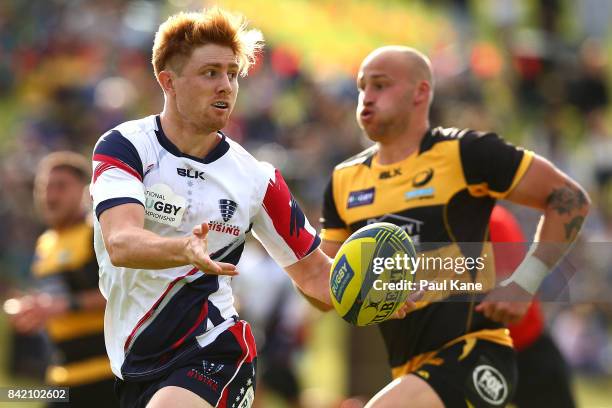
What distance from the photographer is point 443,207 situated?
6102 mm

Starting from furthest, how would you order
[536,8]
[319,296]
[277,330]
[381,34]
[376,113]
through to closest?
1. [381,34]
2. [536,8]
3. [277,330]
4. [376,113]
5. [319,296]

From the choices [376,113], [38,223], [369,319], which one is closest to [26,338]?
[38,223]

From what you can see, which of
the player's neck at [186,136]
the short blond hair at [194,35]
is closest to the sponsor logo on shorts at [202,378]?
the player's neck at [186,136]

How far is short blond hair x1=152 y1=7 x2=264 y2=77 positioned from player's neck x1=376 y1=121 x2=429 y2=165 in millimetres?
1580

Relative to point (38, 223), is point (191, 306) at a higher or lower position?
lower

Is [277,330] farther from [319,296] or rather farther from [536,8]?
[536,8]

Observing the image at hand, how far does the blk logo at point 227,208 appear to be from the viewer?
4.95 m

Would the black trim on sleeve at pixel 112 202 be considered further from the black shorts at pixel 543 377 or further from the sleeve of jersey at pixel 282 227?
the black shorts at pixel 543 377

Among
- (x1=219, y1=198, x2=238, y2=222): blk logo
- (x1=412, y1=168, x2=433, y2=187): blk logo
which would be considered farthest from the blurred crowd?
(x1=219, y1=198, x2=238, y2=222): blk logo

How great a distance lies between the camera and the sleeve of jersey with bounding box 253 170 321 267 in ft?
17.1

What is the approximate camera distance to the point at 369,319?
16.3 ft

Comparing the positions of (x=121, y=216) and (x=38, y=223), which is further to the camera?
(x=38, y=223)

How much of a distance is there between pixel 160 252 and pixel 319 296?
1.32 meters

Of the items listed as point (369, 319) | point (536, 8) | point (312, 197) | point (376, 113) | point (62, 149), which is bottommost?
point (369, 319)
